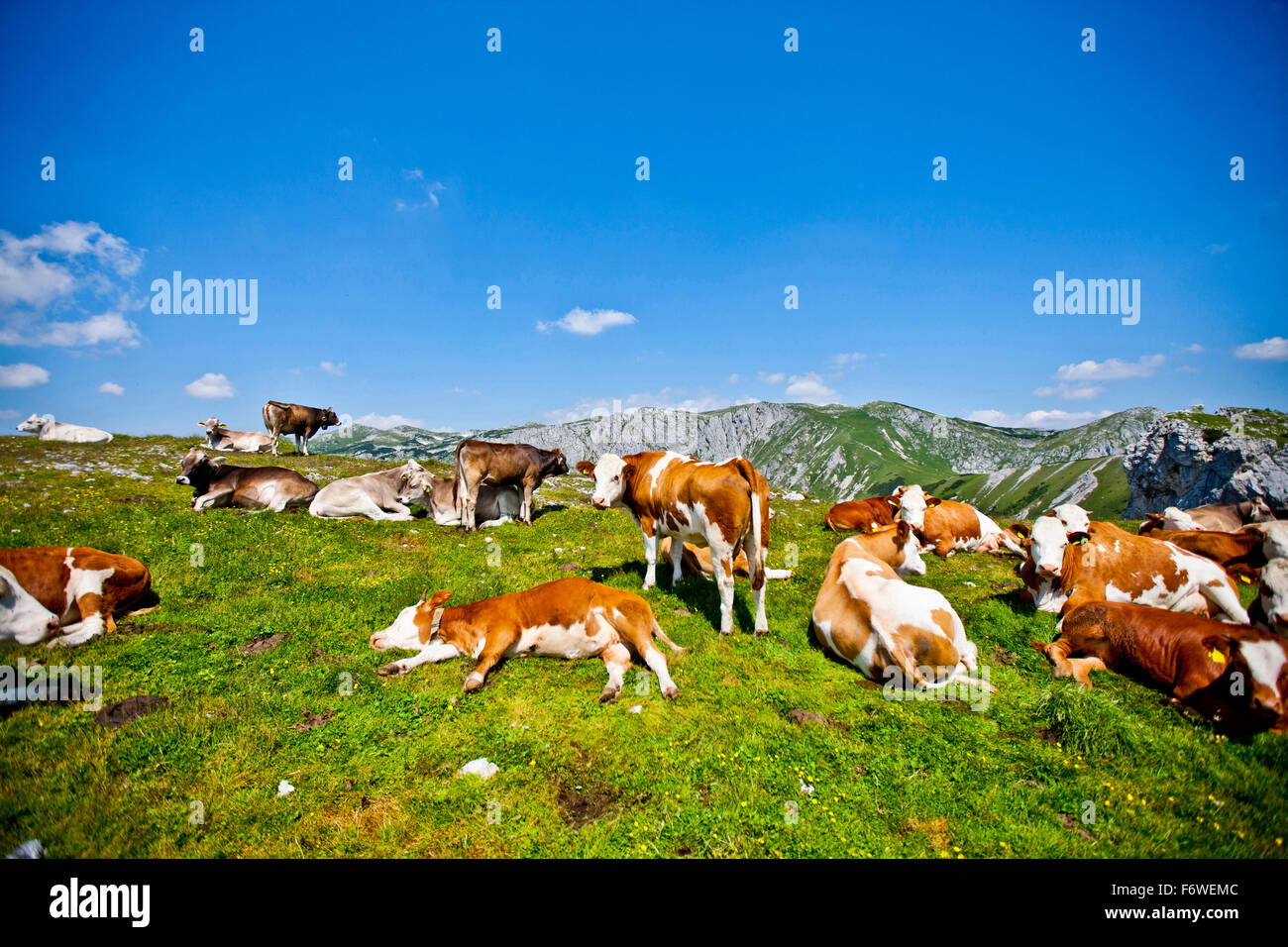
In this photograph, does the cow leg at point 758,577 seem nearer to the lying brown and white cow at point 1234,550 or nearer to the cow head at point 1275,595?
the cow head at point 1275,595

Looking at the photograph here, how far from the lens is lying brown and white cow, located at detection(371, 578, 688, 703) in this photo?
782 centimetres

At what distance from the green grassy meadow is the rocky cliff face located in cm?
8773

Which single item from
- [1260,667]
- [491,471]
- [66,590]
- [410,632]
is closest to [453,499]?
[491,471]

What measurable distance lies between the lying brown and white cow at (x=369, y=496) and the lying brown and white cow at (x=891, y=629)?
561 inches

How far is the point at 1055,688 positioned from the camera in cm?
663

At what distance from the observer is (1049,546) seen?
33.4ft

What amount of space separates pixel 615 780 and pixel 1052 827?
13.1 feet

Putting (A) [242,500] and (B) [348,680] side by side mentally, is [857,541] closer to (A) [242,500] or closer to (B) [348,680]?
(B) [348,680]

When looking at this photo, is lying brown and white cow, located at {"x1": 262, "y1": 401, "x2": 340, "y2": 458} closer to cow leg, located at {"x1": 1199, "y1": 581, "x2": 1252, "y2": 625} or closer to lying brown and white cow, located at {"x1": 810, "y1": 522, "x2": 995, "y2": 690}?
lying brown and white cow, located at {"x1": 810, "y1": 522, "x2": 995, "y2": 690}

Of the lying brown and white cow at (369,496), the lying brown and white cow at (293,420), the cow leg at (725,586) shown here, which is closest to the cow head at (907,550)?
the cow leg at (725,586)

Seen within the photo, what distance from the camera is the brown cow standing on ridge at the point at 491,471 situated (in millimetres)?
16922

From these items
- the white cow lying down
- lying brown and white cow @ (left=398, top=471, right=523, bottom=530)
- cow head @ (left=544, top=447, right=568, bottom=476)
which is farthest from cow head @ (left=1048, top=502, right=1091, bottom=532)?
the white cow lying down

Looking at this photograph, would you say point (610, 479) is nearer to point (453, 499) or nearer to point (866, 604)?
point (866, 604)
